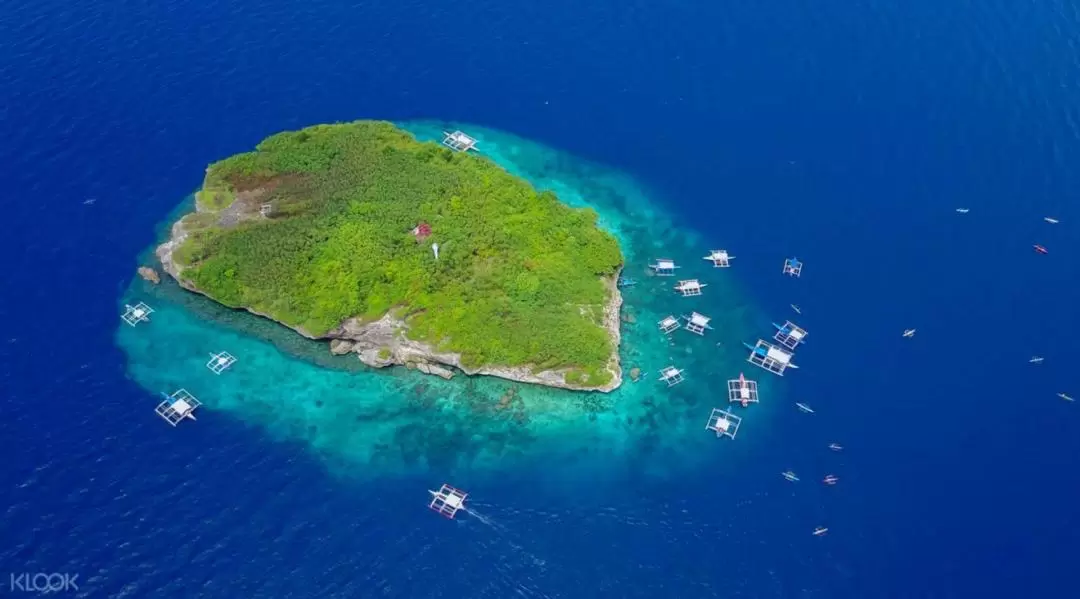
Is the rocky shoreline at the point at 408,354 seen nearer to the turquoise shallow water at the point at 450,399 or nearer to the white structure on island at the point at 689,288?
the turquoise shallow water at the point at 450,399

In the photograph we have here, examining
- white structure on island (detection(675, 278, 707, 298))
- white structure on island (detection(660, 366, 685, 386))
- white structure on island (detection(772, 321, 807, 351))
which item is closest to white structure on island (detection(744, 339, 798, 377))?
white structure on island (detection(772, 321, 807, 351))

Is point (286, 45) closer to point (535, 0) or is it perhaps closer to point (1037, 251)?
point (535, 0)

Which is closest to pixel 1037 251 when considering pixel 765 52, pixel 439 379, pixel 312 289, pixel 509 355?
pixel 765 52

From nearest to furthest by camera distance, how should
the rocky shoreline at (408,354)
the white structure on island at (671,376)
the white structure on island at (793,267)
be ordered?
the rocky shoreline at (408,354) < the white structure on island at (671,376) < the white structure on island at (793,267)

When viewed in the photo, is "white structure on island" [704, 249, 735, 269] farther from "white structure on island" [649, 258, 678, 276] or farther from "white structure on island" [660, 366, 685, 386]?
"white structure on island" [660, 366, 685, 386]

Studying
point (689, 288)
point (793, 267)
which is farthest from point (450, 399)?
point (793, 267)

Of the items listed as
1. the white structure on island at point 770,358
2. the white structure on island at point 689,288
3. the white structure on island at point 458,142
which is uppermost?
the white structure on island at point 458,142

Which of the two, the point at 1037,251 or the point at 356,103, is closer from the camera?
the point at 1037,251

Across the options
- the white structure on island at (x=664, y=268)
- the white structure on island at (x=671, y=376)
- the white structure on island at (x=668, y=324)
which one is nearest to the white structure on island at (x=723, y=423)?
the white structure on island at (x=671, y=376)
